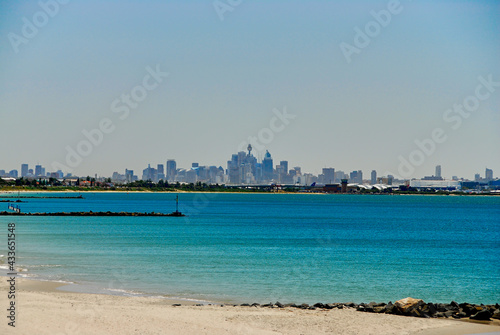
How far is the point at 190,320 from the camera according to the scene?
861 inches

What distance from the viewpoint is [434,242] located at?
65.2m

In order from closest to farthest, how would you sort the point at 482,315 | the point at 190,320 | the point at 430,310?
the point at 190,320 → the point at 482,315 → the point at 430,310

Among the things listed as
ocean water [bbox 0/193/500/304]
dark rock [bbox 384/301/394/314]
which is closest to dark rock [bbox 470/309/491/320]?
dark rock [bbox 384/301/394/314]

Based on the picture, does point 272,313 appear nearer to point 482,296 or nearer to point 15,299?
point 15,299

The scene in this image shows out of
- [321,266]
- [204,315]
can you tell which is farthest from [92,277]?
[321,266]

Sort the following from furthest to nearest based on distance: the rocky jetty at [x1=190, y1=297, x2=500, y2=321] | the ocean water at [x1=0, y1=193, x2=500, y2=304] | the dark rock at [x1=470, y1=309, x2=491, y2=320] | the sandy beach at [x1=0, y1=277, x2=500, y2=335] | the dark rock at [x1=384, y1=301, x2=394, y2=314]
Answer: the ocean water at [x1=0, y1=193, x2=500, y2=304] < the dark rock at [x1=384, y1=301, x2=394, y2=314] < the rocky jetty at [x1=190, y1=297, x2=500, y2=321] < the dark rock at [x1=470, y1=309, x2=491, y2=320] < the sandy beach at [x1=0, y1=277, x2=500, y2=335]

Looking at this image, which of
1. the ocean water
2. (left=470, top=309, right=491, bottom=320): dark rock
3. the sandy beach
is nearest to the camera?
the sandy beach

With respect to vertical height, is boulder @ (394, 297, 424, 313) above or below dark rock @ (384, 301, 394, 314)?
above

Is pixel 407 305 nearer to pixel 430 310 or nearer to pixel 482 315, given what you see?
pixel 430 310

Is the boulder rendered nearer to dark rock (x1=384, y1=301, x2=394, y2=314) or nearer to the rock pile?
the rock pile

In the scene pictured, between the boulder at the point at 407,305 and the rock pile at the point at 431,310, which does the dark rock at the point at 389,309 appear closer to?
the rock pile at the point at 431,310

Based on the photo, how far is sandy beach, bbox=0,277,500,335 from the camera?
20.2m

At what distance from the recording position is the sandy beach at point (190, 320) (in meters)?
20.2

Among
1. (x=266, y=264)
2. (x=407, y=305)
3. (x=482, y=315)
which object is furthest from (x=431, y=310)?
(x=266, y=264)
